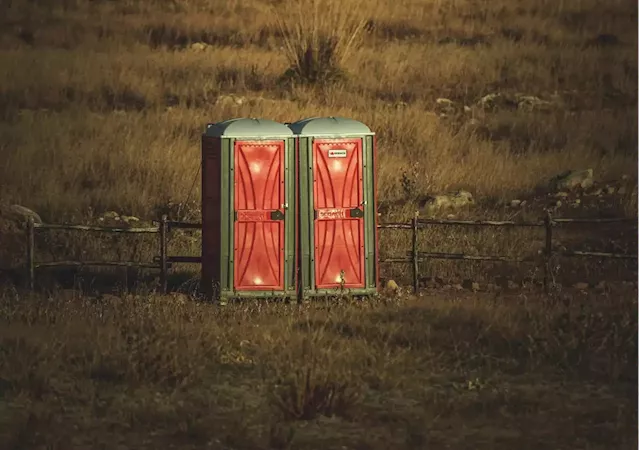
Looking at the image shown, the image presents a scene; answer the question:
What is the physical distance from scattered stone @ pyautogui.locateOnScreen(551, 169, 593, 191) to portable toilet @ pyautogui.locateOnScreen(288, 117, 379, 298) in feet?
20.9

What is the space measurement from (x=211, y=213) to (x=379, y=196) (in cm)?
584

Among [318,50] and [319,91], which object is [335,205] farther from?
[318,50]

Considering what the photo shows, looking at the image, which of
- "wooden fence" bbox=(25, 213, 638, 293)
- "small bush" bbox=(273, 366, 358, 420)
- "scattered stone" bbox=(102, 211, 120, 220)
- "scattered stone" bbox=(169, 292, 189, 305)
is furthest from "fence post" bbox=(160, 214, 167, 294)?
"small bush" bbox=(273, 366, 358, 420)

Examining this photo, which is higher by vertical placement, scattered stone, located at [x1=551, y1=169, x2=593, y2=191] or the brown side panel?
the brown side panel

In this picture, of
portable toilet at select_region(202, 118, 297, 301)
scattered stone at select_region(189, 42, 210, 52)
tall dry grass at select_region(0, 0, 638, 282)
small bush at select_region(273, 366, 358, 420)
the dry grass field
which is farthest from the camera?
scattered stone at select_region(189, 42, 210, 52)

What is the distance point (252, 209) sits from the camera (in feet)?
43.9

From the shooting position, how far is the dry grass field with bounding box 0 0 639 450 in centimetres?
966

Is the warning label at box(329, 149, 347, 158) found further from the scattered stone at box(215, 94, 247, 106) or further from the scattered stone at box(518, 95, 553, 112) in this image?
the scattered stone at box(518, 95, 553, 112)

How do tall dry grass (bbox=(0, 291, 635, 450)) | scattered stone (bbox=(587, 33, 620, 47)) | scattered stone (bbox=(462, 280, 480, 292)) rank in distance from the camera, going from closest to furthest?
1. tall dry grass (bbox=(0, 291, 635, 450))
2. scattered stone (bbox=(462, 280, 480, 292))
3. scattered stone (bbox=(587, 33, 620, 47))

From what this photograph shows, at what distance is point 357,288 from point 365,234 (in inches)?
20.2

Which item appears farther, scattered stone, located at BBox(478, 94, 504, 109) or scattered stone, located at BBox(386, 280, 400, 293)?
scattered stone, located at BBox(478, 94, 504, 109)

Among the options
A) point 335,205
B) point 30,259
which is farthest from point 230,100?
point 335,205

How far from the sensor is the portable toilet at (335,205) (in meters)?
13.4

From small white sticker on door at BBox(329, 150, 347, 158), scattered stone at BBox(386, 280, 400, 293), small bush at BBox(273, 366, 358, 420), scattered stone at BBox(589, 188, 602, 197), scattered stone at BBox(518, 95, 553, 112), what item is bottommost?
scattered stone at BBox(386, 280, 400, 293)
